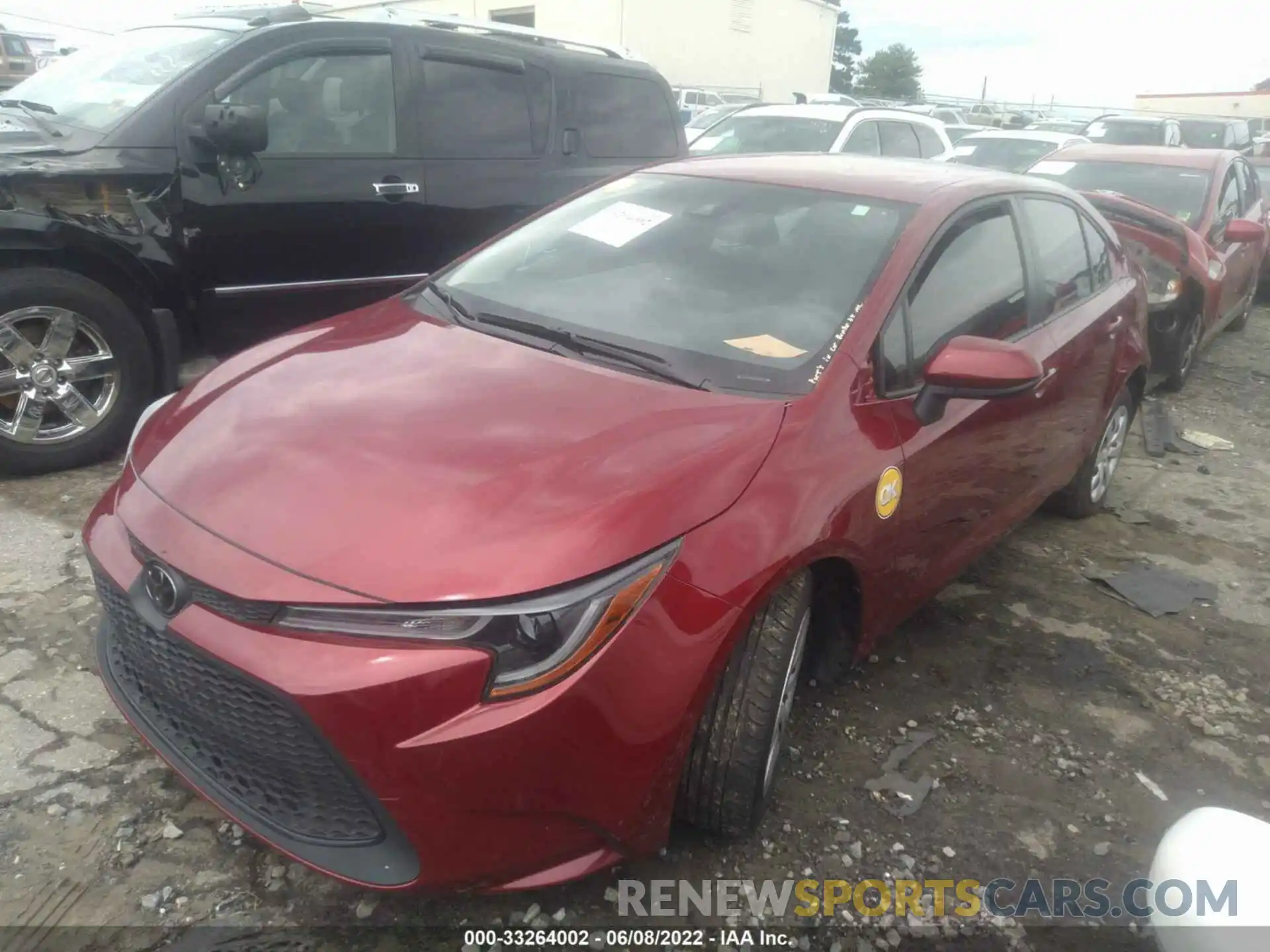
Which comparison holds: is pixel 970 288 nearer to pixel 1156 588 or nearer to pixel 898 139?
pixel 1156 588

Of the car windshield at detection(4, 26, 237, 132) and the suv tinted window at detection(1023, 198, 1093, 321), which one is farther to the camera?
the car windshield at detection(4, 26, 237, 132)

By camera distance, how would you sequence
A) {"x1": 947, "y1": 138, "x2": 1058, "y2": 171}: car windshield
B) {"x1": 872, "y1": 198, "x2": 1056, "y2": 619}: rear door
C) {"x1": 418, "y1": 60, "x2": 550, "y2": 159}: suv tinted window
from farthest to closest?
{"x1": 947, "y1": 138, "x2": 1058, "y2": 171}: car windshield
{"x1": 418, "y1": 60, "x2": 550, "y2": 159}: suv tinted window
{"x1": 872, "y1": 198, "x2": 1056, "y2": 619}: rear door

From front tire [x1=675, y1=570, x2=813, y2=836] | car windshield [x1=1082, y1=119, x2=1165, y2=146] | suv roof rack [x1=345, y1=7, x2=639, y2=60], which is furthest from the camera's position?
car windshield [x1=1082, y1=119, x2=1165, y2=146]

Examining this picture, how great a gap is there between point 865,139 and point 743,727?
905 cm

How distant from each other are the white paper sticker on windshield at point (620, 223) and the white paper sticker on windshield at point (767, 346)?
666 millimetres

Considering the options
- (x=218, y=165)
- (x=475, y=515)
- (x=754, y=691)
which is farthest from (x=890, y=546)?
(x=218, y=165)

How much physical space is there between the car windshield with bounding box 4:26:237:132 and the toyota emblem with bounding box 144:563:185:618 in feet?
9.67

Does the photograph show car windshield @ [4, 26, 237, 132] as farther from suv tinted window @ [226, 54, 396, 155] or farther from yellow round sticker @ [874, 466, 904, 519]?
yellow round sticker @ [874, 466, 904, 519]

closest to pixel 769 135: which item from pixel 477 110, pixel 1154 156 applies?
pixel 1154 156

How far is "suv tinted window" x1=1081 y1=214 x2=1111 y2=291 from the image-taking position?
3955 mm

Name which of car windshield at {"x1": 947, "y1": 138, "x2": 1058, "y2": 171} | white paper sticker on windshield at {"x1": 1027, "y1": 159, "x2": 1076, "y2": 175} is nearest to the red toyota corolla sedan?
white paper sticker on windshield at {"x1": 1027, "y1": 159, "x2": 1076, "y2": 175}

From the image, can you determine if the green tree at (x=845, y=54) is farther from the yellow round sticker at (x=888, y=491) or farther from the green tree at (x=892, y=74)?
the yellow round sticker at (x=888, y=491)

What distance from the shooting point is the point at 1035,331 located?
3.33m

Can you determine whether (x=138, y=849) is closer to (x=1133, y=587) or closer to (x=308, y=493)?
(x=308, y=493)
